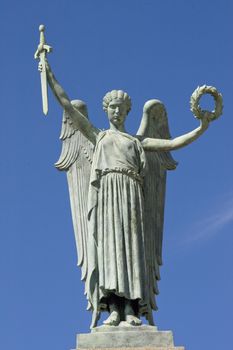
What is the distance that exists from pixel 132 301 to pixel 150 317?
0.40m

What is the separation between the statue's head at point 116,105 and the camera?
14.7 meters

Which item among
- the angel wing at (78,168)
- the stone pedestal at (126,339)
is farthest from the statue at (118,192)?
the stone pedestal at (126,339)

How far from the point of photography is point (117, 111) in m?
14.7

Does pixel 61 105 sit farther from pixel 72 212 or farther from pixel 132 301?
pixel 132 301

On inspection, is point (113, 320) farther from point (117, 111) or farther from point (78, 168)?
point (117, 111)

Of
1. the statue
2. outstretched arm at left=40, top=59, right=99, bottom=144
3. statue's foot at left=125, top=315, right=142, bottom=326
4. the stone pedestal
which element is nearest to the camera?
the stone pedestal

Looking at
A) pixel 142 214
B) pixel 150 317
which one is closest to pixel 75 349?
pixel 150 317

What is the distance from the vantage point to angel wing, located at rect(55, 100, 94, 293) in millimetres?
14578

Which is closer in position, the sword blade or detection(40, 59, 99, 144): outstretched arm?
the sword blade

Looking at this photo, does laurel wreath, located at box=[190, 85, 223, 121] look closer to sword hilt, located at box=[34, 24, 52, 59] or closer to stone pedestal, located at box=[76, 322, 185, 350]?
sword hilt, located at box=[34, 24, 52, 59]

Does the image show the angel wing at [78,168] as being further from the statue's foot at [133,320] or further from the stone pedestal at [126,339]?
the stone pedestal at [126,339]

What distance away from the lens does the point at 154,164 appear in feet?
49.9

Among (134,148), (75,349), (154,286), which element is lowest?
(75,349)

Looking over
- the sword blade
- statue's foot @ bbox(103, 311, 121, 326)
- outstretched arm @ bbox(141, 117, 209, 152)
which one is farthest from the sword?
statue's foot @ bbox(103, 311, 121, 326)
